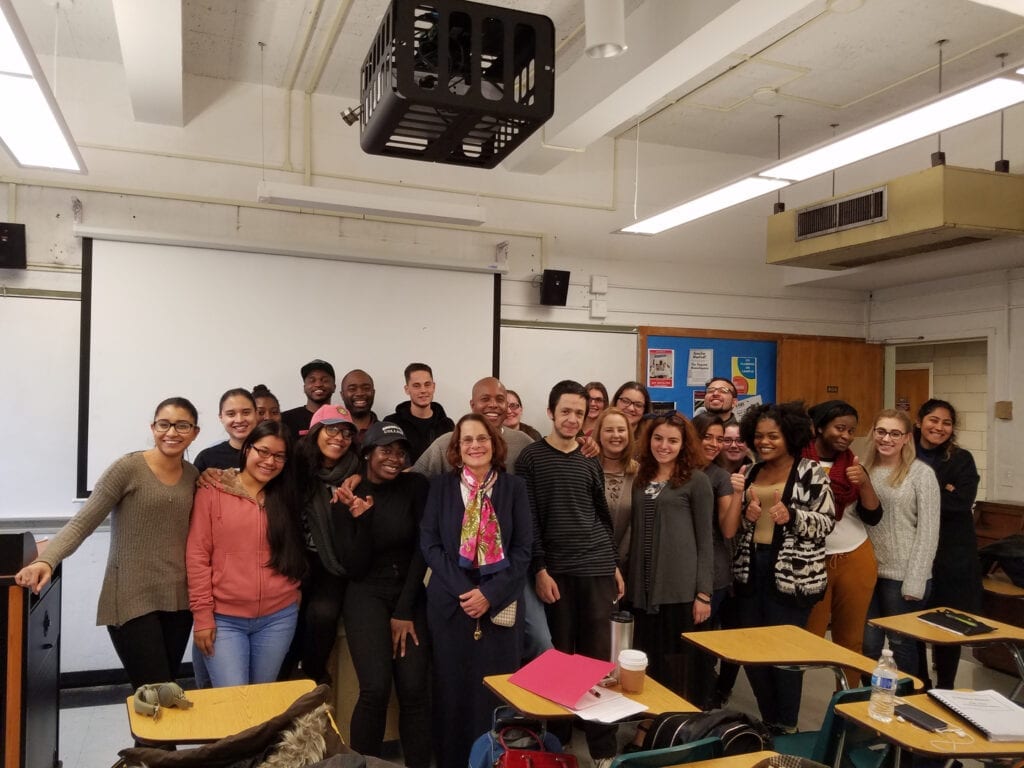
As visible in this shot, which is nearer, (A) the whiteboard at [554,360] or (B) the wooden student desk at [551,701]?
(B) the wooden student desk at [551,701]

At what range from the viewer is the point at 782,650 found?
2.51 meters

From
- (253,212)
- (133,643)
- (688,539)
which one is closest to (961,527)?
(688,539)

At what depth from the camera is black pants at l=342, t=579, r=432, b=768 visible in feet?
9.12

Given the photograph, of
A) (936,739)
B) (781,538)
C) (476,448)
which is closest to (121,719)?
(476,448)

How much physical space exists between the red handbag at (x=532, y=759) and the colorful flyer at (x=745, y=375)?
4342 millimetres

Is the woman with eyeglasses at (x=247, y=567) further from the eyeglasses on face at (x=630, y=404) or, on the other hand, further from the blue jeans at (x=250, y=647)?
the eyeglasses on face at (x=630, y=404)

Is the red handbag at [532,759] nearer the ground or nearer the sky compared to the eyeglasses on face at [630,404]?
nearer the ground

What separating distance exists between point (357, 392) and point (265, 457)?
1.60m

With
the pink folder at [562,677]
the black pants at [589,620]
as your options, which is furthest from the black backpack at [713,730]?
the black pants at [589,620]

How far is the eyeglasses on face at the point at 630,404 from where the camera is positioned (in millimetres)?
3883

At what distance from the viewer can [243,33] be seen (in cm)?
391

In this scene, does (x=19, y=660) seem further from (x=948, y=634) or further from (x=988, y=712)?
(x=948, y=634)

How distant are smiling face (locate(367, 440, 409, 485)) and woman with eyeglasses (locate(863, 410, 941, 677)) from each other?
2.25m

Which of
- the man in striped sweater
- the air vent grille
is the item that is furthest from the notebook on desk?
the air vent grille
